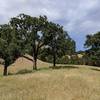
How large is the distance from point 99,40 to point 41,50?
517 inches

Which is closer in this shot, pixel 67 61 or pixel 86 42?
pixel 86 42

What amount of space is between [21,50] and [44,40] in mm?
11120

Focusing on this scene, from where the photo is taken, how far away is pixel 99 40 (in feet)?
249

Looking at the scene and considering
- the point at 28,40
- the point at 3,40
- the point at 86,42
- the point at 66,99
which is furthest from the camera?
the point at 86,42

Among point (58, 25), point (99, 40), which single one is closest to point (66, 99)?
point (58, 25)

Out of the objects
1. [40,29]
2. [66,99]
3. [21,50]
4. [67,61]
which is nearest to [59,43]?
[40,29]

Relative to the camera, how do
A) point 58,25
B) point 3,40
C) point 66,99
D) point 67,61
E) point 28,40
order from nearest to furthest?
point 66,99 < point 3,40 < point 28,40 < point 58,25 < point 67,61

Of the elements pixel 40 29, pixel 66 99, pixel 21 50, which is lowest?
pixel 66 99

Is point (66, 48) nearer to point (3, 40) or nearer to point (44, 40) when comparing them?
point (44, 40)

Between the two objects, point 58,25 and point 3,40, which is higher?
point 58,25

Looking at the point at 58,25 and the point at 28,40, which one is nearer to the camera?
the point at 28,40

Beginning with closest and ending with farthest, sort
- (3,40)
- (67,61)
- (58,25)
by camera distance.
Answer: (3,40) → (58,25) → (67,61)

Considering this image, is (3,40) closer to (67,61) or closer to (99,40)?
(99,40)

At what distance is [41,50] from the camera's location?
74.1 metres
